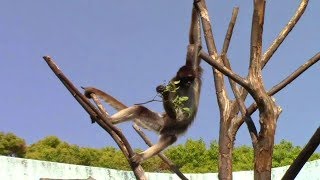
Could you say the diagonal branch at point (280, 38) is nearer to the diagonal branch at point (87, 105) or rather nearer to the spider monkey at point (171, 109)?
the spider monkey at point (171, 109)

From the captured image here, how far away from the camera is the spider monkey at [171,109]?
572cm

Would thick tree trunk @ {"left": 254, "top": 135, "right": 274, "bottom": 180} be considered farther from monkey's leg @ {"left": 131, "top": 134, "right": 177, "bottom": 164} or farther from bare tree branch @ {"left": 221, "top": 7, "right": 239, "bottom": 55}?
bare tree branch @ {"left": 221, "top": 7, "right": 239, "bottom": 55}

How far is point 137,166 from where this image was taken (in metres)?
5.04

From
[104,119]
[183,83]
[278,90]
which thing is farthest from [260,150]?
[183,83]

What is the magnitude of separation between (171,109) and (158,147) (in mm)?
362

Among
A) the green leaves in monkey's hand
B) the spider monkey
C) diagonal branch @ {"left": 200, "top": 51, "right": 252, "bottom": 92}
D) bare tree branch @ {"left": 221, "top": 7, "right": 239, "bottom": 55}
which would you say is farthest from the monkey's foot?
bare tree branch @ {"left": 221, "top": 7, "right": 239, "bottom": 55}

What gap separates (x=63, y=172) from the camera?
37.5 feet

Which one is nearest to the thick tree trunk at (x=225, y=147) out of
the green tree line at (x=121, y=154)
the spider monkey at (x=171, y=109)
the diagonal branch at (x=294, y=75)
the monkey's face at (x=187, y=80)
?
the spider monkey at (x=171, y=109)

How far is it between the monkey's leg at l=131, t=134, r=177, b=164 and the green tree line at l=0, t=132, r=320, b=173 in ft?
42.0

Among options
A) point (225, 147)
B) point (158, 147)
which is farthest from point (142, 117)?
point (225, 147)

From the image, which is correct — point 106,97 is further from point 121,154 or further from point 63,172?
point 121,154

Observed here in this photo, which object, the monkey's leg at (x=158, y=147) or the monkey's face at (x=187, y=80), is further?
the monkey's face at (x=187, y=80)

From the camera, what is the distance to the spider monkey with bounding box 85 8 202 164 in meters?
5.72

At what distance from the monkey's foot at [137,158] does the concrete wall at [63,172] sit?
19.5 ft
